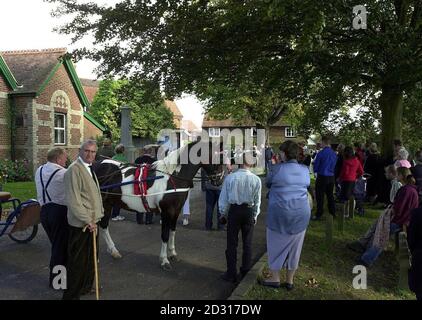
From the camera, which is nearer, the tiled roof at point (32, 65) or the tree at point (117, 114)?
the tiled roof at point (32, 65)

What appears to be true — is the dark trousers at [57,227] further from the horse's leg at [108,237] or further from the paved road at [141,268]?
the horse's leg at [108,237]

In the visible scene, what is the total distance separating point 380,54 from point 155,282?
710 cm

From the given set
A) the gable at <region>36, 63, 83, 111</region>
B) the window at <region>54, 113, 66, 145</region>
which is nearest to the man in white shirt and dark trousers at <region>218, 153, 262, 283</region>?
the gable at <region>36, 63, 83, 111</region>

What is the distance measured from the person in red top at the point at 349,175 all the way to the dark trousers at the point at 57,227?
7304 mm

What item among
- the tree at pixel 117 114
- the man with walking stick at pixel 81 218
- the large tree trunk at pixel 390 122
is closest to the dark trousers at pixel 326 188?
the large tree trunk at pixel 390 122

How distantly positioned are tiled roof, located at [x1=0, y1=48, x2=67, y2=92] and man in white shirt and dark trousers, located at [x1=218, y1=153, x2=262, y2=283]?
16724 millimetres

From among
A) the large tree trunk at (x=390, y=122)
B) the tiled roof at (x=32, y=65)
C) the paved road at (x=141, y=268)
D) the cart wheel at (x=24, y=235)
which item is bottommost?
the paved road at (x=141, y=268)

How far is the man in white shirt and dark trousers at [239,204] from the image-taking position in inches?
226

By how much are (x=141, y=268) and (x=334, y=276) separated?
10.0 ft

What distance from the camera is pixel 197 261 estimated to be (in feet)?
22.7

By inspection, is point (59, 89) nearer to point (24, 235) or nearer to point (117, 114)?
point (24, 235)

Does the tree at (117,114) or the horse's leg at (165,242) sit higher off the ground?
the tree at (117,114)
